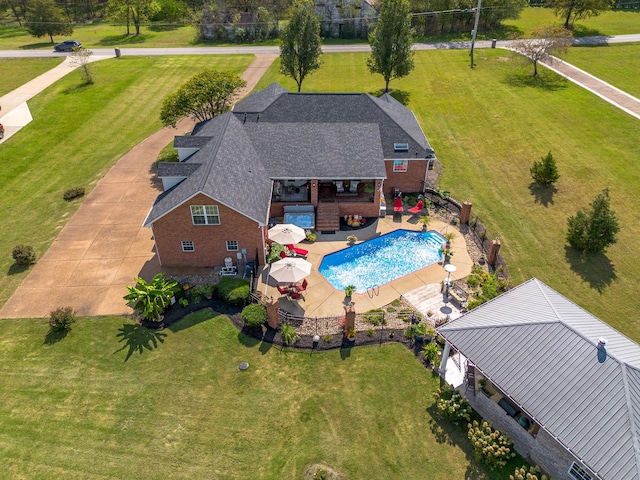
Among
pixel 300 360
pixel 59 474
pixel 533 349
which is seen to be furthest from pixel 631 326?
pixel 59 474

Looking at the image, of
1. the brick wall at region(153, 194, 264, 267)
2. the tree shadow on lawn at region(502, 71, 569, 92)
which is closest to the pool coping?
the brick wall at region(153, 194, 264, 267)

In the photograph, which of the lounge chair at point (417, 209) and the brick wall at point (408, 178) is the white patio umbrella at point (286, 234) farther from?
the brick wall at point (408, 178)

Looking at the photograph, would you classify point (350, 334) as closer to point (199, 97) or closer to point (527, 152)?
point (199, 97)

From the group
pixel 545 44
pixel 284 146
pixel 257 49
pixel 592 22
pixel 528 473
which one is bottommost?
pixel 528 473

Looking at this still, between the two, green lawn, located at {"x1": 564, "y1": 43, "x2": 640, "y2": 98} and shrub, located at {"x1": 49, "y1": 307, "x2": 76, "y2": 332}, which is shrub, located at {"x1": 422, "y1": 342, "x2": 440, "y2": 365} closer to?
shrub, located at {"x1": 49, "y1": 307, "x2": 76, "y2": 332}

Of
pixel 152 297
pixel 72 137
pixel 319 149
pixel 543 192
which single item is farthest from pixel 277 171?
pixel 72 137
